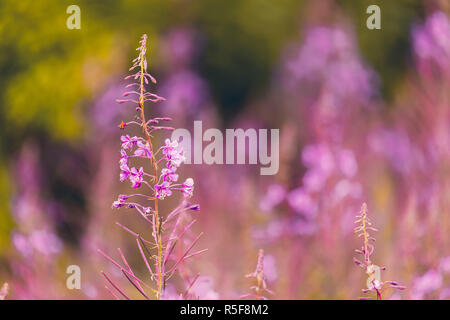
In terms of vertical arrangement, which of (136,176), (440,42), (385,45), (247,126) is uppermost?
(385,45)

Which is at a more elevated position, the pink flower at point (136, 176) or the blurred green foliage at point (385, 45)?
the blurred green foliage at point (385, 45)

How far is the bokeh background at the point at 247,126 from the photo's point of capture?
309 centimetres

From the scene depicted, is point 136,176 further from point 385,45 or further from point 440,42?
point 385,45

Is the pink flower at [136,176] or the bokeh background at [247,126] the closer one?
the pink flower at [136,176]

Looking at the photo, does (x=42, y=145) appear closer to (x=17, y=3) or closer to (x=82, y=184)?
(x=82, y=184)

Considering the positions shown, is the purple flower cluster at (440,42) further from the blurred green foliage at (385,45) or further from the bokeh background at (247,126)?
the blurred green foliage at (385,45)

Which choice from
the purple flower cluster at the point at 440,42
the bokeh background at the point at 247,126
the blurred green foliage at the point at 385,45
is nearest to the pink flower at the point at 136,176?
the bokeh background at the point at 247,126

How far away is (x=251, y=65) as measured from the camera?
9516mm

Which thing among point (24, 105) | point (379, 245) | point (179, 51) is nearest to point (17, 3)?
point (24, 105)

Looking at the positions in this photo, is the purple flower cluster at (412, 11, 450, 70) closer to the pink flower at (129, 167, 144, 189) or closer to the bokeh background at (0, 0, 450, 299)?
the bokeh background at (0, 0, 450, 299)

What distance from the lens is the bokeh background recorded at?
3.09 m

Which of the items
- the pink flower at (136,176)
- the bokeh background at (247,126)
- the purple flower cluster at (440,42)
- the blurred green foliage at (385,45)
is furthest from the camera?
the blurred green foliage at (385,45)

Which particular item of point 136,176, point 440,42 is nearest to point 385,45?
point 440,42

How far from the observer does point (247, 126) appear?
7.45 m
